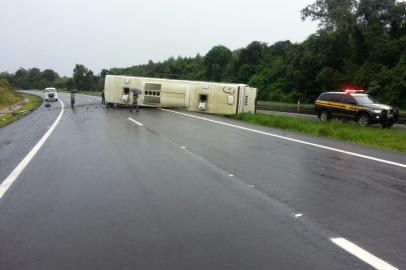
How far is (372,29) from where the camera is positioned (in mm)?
52625

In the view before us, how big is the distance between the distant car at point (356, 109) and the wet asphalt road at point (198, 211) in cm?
1168

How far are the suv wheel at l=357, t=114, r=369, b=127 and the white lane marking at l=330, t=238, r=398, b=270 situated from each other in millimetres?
19238

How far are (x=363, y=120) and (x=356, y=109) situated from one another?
729mm

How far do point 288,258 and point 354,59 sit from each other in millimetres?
54836

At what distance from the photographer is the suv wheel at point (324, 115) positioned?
85.0 ft

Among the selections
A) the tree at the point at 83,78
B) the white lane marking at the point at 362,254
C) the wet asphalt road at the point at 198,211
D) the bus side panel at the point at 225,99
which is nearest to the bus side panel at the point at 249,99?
the bus side panel at the point at 225,99

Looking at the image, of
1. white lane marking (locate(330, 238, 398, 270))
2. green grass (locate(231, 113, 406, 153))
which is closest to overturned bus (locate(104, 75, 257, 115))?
green grass (locate(231, 113, 406, 153))

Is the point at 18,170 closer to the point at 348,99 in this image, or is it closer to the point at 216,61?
the point at 348,99

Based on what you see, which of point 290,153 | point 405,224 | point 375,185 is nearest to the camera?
point 405,224

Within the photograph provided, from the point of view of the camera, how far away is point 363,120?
2320cm

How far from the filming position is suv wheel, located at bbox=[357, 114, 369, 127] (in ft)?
75.4

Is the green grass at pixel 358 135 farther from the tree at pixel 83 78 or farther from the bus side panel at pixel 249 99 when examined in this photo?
the tree at pixel 83 78

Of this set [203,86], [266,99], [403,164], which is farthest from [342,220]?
[266,99]

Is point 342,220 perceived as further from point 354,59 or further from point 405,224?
point 354,59
